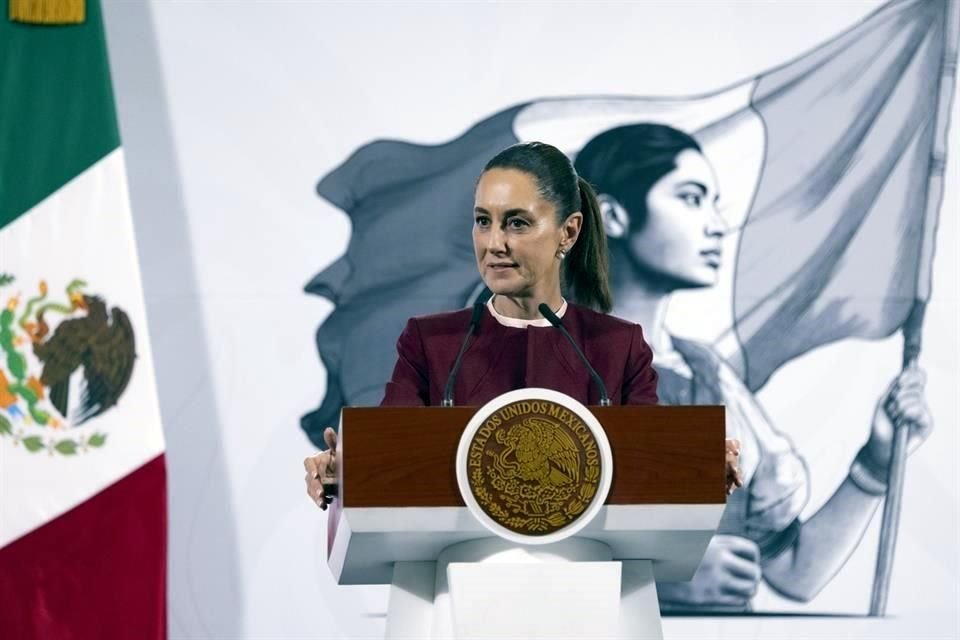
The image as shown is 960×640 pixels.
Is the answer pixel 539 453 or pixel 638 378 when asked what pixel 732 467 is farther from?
pixel 638 378

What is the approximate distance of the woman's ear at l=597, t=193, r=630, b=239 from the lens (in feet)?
12.9

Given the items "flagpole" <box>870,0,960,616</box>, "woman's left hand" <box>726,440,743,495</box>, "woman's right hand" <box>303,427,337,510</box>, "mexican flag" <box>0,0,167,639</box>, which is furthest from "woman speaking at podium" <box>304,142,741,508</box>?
"flagpole" <box>870,0,960,616</box>

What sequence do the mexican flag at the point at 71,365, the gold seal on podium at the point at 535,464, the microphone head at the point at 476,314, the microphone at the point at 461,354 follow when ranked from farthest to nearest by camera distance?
the mexican flag at the point at 71,365, the microphone head at the point at 476,314, the microphone at the point at 461,354, the gold seal on podium at the point at 535,464

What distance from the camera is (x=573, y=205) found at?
251 centimetres

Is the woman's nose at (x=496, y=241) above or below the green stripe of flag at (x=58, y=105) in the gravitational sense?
below

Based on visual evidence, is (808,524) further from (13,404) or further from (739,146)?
(13,404)

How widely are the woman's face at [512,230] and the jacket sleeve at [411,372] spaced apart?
168 millimetres

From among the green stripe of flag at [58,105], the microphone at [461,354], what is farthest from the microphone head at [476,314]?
the green stripe of flag at [58,105]

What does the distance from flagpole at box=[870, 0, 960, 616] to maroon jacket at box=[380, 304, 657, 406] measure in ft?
5.25

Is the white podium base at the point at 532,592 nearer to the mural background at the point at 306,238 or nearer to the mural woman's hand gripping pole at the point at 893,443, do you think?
the mural background at the point at 306,238

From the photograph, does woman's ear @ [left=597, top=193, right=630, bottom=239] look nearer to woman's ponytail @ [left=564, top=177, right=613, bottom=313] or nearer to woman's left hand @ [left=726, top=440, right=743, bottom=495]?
woman's ponytail @ [left=564, top=177, right=613, bottom=313]

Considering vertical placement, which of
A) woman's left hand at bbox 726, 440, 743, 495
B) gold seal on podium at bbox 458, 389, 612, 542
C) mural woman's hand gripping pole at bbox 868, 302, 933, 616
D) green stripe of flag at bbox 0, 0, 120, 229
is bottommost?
mural woman's hand gripping pole at bbox 868, 302, 933, 616

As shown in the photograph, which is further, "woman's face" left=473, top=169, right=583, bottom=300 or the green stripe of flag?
the green stripe of flag

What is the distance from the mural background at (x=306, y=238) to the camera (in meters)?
3.77
